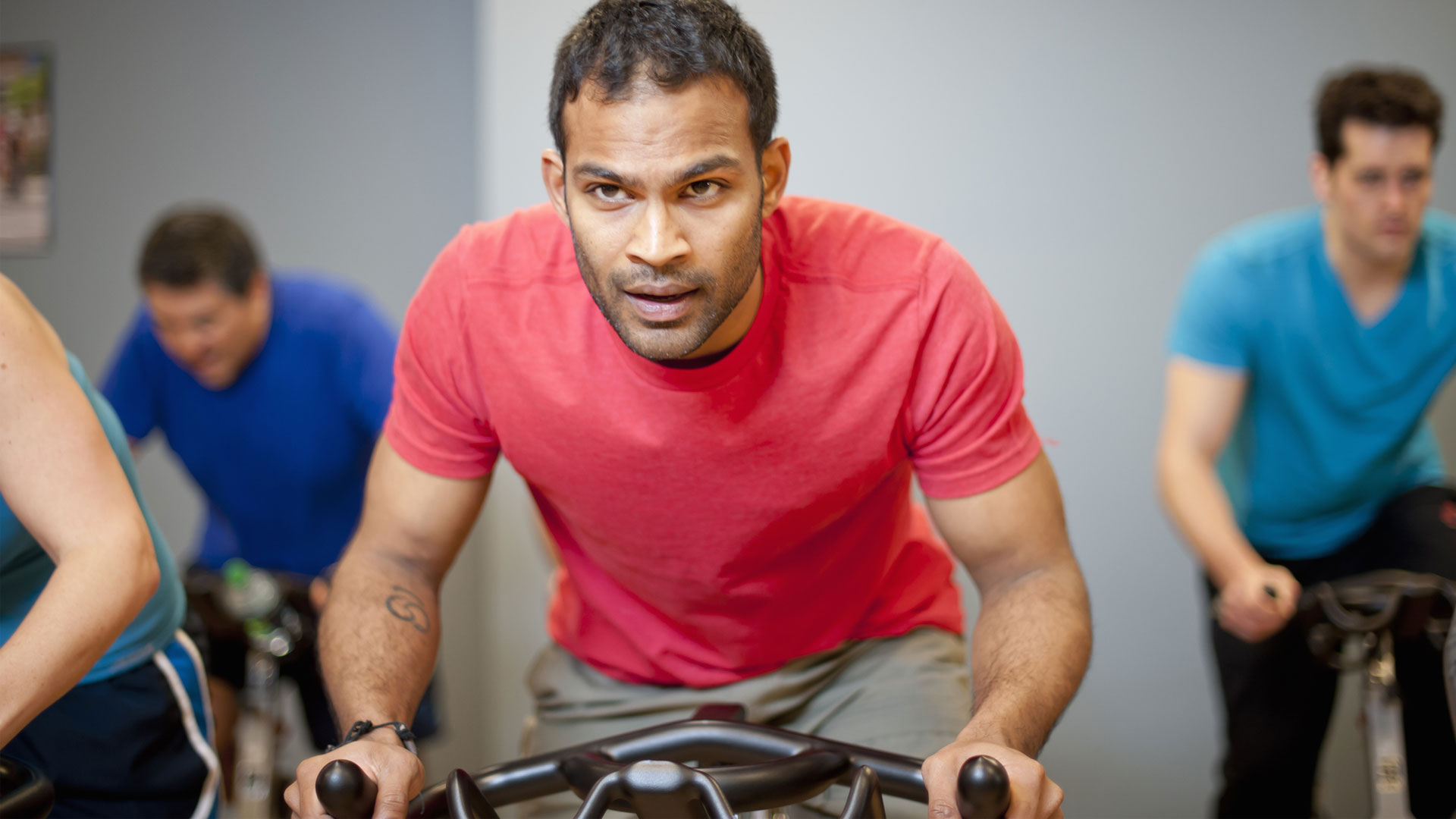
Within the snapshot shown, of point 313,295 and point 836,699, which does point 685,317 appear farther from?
point 313,295

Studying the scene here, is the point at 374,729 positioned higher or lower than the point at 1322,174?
lower

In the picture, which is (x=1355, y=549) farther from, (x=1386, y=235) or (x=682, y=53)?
(x=682, y=53)

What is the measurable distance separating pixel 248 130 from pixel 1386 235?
265 centimetres

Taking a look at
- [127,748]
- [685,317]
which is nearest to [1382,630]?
[685,317]

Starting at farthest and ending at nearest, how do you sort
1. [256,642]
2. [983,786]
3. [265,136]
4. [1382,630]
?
[265,136], [256,642], [1382,630], [983,786]

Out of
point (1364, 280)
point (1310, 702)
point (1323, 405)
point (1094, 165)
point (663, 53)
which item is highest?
point (663, 53)

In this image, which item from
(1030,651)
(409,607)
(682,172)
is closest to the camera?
(682,172)

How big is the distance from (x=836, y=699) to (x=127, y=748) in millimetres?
834

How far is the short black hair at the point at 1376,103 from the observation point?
2.21 meters

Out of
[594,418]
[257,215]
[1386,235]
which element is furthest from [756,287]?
[257,215]

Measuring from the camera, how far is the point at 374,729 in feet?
3.86

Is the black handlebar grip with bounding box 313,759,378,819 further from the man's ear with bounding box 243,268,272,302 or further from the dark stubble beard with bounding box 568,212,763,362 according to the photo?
the man's ear with bounding box 243,268,272,302

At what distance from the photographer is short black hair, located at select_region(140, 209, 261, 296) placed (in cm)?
238

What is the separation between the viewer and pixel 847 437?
1.36m
